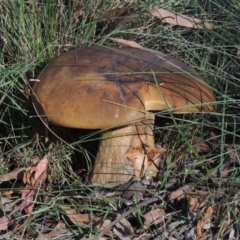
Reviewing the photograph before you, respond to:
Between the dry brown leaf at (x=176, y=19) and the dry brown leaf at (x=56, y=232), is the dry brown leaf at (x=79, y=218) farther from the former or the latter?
the dry brown leaf at (x=176, y=19)

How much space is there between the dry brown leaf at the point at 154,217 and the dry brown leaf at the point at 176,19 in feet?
3.28

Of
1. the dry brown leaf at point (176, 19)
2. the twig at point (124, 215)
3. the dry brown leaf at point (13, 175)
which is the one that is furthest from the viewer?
the dry brown leaf at point (176, 19)

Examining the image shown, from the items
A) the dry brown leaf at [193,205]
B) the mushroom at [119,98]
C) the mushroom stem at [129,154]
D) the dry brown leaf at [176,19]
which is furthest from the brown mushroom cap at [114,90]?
the dry brown leaf at [176,19]

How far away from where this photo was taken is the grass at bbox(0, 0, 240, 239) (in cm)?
230

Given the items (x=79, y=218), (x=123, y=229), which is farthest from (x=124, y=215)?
(x=79, y=218)

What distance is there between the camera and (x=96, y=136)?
2609 millimetres

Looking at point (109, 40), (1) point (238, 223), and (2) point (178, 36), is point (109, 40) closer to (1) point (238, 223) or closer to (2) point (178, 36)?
(2) point (178, 36)

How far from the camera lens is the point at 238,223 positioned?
2.18m

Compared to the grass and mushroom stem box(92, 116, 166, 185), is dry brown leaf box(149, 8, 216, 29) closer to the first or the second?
the grass

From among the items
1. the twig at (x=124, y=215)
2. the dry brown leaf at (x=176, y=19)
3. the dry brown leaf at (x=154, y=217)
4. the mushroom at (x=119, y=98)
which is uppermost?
the dry brown leaf at (x=176, y=19)

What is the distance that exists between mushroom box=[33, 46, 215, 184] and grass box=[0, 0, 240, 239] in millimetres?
78

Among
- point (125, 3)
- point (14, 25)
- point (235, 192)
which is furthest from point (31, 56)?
point (235, 192)

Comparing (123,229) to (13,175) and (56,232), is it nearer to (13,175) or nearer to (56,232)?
(56,232)

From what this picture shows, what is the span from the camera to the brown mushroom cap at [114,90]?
7.18 ft
